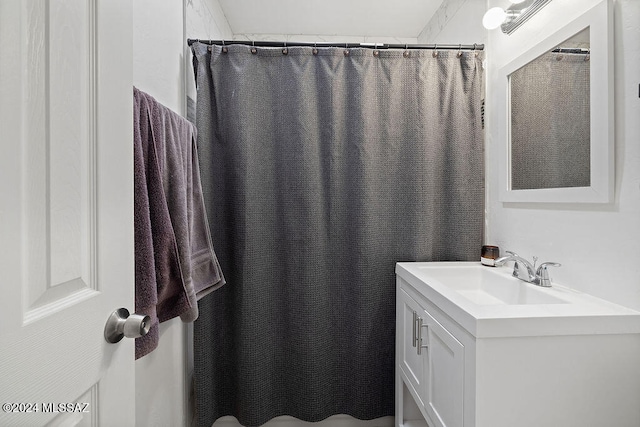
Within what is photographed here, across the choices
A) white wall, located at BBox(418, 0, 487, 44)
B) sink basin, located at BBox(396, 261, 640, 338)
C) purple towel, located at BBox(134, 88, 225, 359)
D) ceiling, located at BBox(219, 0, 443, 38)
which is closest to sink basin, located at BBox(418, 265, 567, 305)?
sink basin, located at BBox(396, 261, 640, 338)

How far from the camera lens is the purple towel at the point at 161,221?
2.74 ft

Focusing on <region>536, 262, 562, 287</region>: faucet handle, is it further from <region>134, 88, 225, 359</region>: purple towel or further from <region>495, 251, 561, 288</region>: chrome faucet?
<region>134, 88, 225, 359</region>: purple towel

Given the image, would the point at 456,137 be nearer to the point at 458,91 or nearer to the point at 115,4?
the point at 458,91

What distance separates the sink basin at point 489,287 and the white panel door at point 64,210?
3.63 ft

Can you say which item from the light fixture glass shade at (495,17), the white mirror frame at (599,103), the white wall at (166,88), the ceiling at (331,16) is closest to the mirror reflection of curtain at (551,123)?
the white mirror frame at (599,103)

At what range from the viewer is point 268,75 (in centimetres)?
159

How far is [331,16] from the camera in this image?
2.04 metres

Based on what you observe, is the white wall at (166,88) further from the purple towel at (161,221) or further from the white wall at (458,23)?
the white wall at (458,23)

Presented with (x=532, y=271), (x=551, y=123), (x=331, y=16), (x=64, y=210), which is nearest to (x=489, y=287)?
(x=532, y=271)

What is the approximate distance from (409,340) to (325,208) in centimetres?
74

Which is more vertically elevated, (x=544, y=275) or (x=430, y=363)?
(x=544, y=275)

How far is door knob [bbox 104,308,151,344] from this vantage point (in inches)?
22.6

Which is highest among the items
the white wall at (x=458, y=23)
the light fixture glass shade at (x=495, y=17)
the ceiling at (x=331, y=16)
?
the ceiling at (x=331, y=16)

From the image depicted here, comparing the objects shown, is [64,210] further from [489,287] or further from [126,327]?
[489,287]
